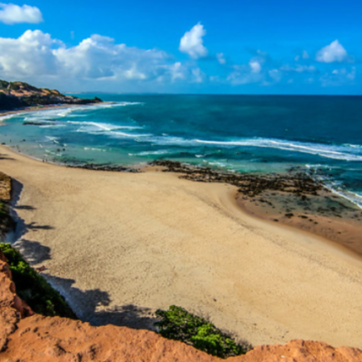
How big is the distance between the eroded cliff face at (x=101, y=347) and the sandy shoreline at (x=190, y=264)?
577cm

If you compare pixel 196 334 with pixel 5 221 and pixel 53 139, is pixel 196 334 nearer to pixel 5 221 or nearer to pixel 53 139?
pixel 5 221

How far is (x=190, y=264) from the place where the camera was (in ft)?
60.1

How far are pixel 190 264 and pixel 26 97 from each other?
5989 inches

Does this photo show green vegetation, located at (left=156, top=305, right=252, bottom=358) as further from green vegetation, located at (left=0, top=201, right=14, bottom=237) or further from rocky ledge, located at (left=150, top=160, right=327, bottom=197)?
rocky ledge, located at (left=150, top=160, right=327, bottom=197)

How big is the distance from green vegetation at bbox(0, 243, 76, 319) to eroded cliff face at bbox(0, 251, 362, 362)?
283 cm

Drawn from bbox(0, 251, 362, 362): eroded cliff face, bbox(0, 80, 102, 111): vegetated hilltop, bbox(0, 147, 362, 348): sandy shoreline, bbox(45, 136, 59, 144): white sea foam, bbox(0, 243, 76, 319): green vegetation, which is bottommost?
bbox(0, 147, 362, 348): sandy shoreline

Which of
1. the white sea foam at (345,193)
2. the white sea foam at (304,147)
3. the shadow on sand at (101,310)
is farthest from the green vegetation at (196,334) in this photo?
the white sea foam at (304,147)

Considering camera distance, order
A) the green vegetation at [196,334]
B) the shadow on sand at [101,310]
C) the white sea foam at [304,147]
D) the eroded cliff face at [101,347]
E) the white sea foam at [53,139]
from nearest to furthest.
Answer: the eroded cliff face at [101,347] → the green vegetation at [196,334] → the shadow on sand at [101,310] → the white sea foam at [304,147] → the white sea foam at [53,139]

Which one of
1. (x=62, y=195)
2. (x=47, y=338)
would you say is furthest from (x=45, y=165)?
(x=47, y=338)

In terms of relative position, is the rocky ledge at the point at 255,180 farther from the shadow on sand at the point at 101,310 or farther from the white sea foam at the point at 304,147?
the shadow on sand at the point at 101,310

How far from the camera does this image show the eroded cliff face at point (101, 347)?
711 cm

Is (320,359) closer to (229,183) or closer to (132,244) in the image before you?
(132,244)

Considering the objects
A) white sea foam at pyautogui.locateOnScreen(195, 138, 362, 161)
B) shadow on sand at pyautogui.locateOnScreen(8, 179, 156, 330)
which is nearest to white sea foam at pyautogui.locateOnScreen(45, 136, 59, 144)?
white sea foam at pyautogui.locateOnScreen(195, 138, 362, 161)

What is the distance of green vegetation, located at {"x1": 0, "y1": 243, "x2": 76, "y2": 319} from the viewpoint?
10.9 meters
